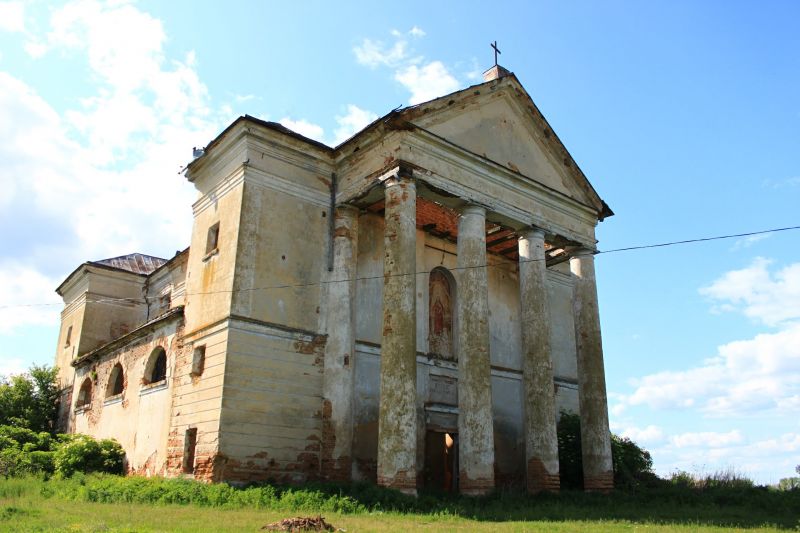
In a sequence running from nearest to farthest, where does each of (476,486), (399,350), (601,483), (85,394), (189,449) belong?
(399,350) < (476,486) < (189,449) < (601,483) < (85,394)

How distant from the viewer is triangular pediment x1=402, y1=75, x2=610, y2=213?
55.2 ft

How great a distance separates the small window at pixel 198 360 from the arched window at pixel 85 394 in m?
9.87

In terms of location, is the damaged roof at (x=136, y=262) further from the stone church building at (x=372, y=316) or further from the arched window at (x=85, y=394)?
the stone church building at (x=372, y=316)

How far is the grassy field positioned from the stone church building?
3.43ft

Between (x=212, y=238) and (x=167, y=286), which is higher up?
(x=167, y=286)

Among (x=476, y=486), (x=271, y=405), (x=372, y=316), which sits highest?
(x=372, y=316)

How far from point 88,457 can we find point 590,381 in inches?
549

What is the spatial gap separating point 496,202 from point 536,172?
7.91 feet

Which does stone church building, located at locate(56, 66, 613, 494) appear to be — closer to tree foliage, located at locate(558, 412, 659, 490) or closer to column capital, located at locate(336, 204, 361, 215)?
column capital, located at locate(336, 204, 361, 215)

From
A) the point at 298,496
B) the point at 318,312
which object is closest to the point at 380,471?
the point at 298,496

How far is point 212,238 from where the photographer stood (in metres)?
17.1

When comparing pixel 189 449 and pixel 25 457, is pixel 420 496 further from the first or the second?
pixel 25 457

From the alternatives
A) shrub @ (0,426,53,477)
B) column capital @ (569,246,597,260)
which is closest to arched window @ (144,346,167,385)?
shrub @ (0,426,53,477)

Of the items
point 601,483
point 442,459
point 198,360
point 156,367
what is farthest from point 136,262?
point 601,483
